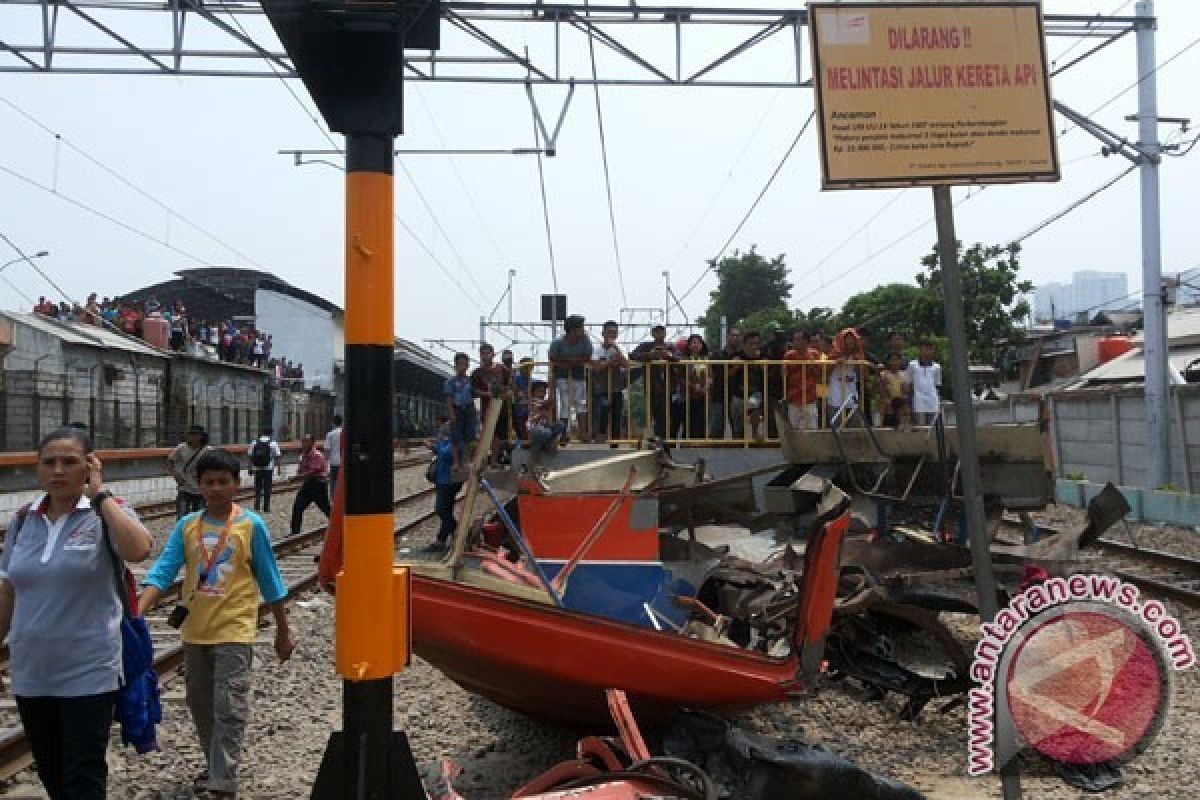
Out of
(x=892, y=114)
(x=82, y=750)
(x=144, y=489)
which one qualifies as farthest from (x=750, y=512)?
(x=144, y=489)

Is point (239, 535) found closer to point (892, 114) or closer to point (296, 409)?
point (892, 114)

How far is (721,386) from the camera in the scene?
34.1 ft

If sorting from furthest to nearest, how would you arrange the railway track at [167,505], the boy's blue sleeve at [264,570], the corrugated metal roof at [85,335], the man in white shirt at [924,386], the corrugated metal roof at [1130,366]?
the corrugated metal roof at [1130,366] < the corrugated metal roof at [85,335] < the railway track at [167,505] < the man in white shirt at [924,386] < the boy's blue sleeve at [264,570]

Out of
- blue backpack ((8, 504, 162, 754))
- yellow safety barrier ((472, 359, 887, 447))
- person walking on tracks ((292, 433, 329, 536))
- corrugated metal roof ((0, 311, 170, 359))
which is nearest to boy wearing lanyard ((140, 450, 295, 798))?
blue backpack ((8, 504, 162, 754))

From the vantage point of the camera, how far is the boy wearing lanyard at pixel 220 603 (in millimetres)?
4539

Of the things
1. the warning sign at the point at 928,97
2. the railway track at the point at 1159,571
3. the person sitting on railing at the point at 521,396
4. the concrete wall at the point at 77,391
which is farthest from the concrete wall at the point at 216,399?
the warning sign at the point at 928,97

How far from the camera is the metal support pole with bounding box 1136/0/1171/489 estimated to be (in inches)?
609

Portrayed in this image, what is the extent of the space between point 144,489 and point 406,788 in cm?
2103

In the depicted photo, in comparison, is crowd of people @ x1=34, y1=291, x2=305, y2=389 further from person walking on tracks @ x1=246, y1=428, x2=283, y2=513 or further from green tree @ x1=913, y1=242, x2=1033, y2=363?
green tree @ x1=913, y1=242, x2=1033, y2=363

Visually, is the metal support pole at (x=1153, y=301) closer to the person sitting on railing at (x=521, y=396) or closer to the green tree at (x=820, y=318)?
the person sitting on railing at (x=521, y=396)

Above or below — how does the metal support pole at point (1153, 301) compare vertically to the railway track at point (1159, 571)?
above

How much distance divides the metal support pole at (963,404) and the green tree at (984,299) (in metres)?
32.8

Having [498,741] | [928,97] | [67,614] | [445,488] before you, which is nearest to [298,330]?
[445,488]

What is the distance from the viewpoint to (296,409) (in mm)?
39062
